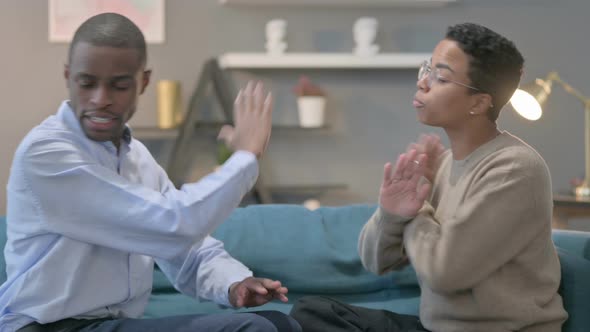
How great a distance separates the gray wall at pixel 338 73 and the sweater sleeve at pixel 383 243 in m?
2.39

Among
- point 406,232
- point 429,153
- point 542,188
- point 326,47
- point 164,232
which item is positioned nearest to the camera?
point 164,232

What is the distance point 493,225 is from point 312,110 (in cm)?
259

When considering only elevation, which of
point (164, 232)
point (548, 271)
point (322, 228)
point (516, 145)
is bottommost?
point (322, 228)

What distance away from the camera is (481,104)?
6.00 ft

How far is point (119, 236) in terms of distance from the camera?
1.52m

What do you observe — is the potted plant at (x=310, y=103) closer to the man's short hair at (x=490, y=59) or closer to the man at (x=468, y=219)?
the man at (x=468, y=219)

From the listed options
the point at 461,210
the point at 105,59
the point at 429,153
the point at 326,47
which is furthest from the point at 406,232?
the point at 326,47

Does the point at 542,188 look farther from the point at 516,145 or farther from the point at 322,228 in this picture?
the point at 322,228

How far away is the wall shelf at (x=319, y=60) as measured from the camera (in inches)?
163

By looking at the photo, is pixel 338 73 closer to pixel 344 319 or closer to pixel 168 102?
pixel 168 102

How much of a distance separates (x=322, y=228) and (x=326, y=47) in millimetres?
2190

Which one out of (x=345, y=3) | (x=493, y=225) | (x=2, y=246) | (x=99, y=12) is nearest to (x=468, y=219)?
(x=493, y=225)

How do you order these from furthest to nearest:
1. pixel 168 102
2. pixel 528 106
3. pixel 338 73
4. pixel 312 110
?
pixel 338 73
pixel 312 110
pixel 168 102
pixel 528 106

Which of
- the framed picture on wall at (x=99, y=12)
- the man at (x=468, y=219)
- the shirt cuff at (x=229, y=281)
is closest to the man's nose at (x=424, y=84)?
the man at (x=468, y=219)
